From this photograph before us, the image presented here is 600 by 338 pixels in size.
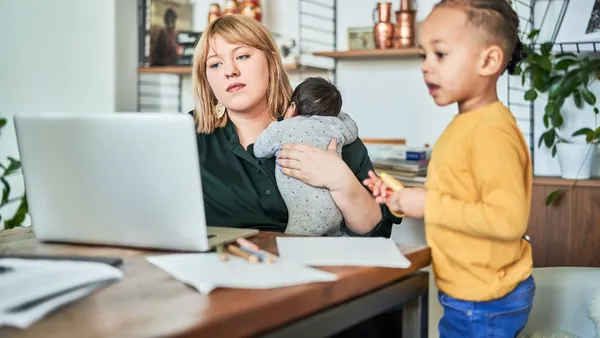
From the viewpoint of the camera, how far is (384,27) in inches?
118

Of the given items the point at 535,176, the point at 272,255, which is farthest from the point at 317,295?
the point at 535,176

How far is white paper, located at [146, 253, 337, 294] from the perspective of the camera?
2.95 ft

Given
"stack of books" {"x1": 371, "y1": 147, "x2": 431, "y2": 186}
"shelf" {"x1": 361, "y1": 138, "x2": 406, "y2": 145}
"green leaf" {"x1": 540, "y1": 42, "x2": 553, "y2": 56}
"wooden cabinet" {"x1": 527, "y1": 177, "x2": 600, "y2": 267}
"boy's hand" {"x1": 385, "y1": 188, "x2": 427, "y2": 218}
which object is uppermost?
"green leaf" {"x1": 540, "y1": 42, "x2": 553, "y2": 56}

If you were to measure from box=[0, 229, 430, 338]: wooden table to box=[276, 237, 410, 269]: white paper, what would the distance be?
0.06ft

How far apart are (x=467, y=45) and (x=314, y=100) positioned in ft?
2.24

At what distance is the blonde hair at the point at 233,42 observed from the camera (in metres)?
1.77

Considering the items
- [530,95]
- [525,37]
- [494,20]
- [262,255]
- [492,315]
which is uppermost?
[525,37]

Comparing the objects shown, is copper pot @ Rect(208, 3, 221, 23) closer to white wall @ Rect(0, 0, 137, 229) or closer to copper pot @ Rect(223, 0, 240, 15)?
copper pot @ Rect(223, 0, 240, 15)

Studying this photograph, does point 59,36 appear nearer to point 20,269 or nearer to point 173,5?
point 173,5

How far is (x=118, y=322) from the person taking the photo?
763 mm

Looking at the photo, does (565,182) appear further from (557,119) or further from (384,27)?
(384,27)

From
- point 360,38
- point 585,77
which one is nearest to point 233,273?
point 585,77

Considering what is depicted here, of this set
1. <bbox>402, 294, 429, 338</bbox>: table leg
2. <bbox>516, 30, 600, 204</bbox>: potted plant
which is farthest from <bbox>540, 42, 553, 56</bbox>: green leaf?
<bbox>402, 294, 429, 338</bbox>: table leg

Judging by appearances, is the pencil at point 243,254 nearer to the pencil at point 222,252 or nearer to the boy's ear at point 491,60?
the pencil at point 222,252
